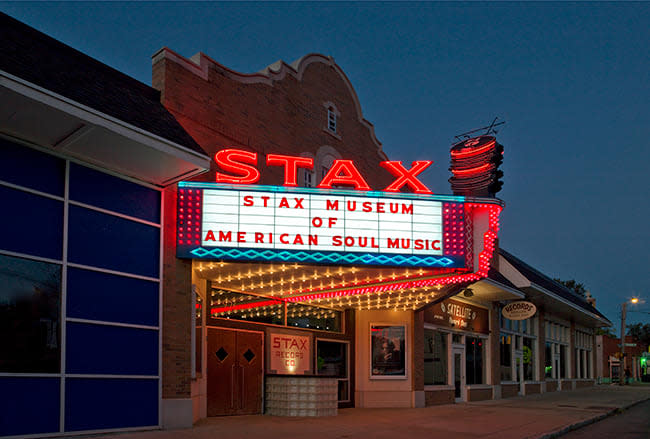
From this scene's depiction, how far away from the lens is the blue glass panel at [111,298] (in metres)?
11.6

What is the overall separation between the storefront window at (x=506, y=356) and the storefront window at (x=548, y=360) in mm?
6259

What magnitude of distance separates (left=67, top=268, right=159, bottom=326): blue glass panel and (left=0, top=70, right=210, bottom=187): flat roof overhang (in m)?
2.03

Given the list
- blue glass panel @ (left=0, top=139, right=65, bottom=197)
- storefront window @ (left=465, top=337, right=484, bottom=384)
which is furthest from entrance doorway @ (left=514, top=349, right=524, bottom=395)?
blue glass panel @ (left=0, top=139, right=65, bottom=197)

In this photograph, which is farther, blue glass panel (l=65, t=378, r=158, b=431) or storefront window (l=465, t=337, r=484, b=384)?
storefront window (l=465, t=337, r=484, b=384)

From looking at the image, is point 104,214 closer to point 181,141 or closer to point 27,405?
point 181,141

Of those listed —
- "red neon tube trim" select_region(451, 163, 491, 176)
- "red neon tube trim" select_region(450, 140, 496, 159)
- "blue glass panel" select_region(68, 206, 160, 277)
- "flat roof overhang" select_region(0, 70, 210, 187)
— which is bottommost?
"blue glass panel" select_region(68, 206, 160, 277)

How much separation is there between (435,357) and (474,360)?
3740 millimetres

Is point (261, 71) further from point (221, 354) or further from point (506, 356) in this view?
point (506, 356)

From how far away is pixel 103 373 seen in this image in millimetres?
11875

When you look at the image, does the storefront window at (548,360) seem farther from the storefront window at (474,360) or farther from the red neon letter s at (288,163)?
the red neon letter s at (288,163)

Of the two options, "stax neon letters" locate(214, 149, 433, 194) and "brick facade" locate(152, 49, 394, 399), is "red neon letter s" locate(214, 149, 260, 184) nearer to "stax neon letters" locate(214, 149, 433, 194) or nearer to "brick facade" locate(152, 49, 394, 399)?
"stax neon letters" locate(214, 149, 433, 194)

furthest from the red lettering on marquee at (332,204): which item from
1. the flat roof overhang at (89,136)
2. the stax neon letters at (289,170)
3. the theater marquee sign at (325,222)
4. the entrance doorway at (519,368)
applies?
the entrance doorway at (519,368)

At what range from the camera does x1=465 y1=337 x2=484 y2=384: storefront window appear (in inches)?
1048

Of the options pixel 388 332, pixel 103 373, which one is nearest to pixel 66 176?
pixel 103 373
